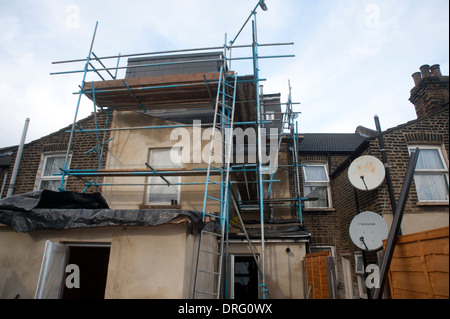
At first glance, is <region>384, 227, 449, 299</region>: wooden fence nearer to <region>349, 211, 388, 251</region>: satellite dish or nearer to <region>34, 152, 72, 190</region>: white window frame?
Answer: <region>349, 211, 388, 251</region>: satellite dish

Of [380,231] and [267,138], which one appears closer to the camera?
[380,231]

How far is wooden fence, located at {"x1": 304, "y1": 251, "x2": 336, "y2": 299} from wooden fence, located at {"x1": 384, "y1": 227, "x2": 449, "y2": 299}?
1.87 metres

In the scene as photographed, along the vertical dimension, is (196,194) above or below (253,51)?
below

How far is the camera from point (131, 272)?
489 centimetres

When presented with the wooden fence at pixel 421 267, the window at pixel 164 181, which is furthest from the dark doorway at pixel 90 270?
the wooden fence at pixel 421 267

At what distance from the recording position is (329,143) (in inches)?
493

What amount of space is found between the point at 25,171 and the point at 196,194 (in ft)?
20.6

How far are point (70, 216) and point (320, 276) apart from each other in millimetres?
4870

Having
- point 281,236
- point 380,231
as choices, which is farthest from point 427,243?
point 281,236

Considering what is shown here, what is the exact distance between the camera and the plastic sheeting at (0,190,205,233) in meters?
4.80

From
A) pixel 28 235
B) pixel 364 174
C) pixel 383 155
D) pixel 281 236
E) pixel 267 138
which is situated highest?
pixel 267 138

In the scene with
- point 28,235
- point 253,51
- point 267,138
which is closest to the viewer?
point 28,235

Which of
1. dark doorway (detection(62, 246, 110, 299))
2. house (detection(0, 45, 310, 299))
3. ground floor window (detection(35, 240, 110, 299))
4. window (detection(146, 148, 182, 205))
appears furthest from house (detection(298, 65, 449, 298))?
dark doorway (detection(62, 246, 110, 299))
